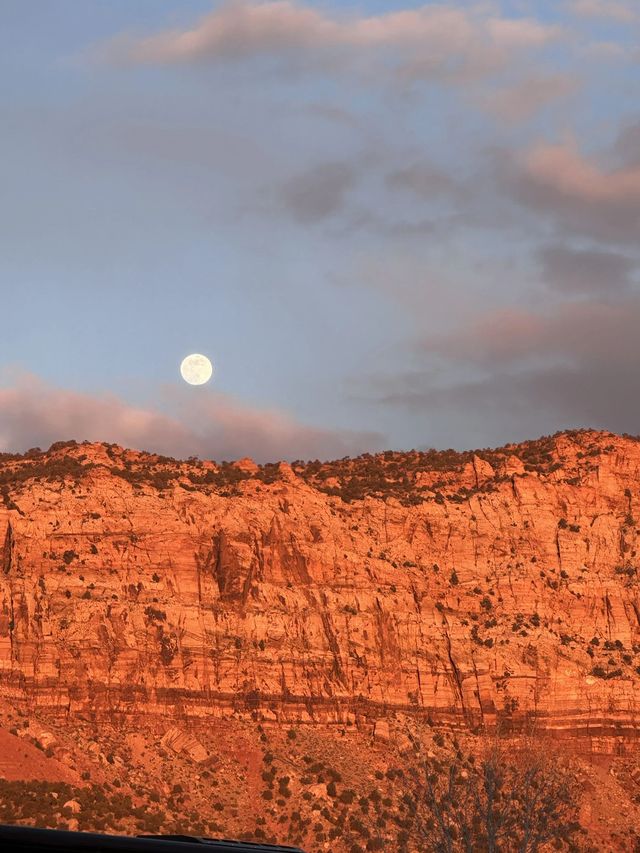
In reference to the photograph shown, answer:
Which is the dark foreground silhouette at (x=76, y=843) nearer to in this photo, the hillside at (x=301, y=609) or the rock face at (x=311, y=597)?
the hillside at (x=301, y=609)

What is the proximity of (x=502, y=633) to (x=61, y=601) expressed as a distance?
1446 inches

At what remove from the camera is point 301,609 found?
10156cm

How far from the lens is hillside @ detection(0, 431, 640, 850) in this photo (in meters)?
92.1

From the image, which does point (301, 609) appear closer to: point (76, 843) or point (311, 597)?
point (311, 597)

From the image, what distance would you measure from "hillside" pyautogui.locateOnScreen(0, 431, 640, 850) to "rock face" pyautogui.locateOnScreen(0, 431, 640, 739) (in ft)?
0.55

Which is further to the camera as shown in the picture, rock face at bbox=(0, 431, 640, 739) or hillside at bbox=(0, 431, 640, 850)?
rock face at bbox=(0, 431, 640, 739)

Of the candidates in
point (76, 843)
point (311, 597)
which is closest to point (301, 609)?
point (311, 597)

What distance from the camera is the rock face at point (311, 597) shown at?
9369 cm

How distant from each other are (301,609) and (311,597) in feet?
5.56

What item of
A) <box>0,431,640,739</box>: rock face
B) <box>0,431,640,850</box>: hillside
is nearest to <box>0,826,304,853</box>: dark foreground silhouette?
<box>0,431,640,850</box>: hillside

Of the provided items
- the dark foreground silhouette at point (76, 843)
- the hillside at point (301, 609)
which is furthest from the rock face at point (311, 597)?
the dark foreground silhouette at point (76, 843)

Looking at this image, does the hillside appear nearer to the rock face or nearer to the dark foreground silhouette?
the rock face

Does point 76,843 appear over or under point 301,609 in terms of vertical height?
under

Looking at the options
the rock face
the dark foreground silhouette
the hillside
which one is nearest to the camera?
the dark foreground silhouette
